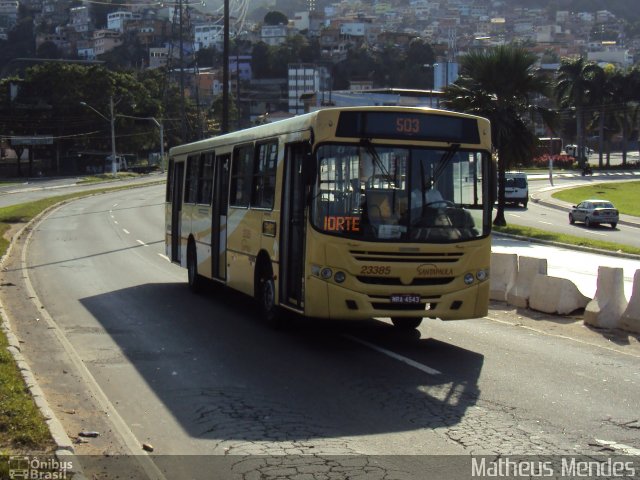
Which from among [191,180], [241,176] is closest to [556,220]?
[191,180]

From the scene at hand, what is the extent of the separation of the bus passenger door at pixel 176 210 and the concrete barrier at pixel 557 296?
7833 millimetres

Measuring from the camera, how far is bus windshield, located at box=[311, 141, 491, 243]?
11109 millimetres

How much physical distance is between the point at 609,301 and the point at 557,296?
1500 millimetres

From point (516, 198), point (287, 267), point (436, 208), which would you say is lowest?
point (516, 198)

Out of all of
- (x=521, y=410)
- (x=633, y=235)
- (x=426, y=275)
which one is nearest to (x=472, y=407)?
(x=521, y=410)

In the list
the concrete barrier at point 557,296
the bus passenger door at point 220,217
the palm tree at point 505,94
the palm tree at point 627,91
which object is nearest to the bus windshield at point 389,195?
the concrete barrier at point 557,296

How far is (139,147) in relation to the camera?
356 ft

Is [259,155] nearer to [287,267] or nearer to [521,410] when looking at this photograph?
[287,267]

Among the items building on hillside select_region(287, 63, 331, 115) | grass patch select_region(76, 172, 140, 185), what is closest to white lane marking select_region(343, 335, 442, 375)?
grass patch select_region(76, 172, 140, 185)

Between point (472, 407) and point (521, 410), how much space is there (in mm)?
470

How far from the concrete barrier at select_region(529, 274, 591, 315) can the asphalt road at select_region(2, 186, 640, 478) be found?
41 cm

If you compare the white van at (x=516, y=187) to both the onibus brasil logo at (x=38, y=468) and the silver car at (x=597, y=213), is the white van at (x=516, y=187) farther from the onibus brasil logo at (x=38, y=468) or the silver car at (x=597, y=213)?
the onibus brasil logo at (x=38, y=468)

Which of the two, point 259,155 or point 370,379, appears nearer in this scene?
point 370,379

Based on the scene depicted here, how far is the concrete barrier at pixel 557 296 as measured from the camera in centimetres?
1485
